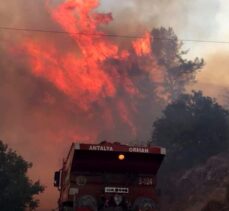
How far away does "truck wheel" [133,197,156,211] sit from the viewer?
→ 1382 cm

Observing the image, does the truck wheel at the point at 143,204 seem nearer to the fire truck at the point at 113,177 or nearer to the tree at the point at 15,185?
the fire truck at the point at 113,177

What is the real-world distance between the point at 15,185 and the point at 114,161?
31.8 metres

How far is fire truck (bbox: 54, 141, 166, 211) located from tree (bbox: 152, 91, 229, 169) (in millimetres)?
45071

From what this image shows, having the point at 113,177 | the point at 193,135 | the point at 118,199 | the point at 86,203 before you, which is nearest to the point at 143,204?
the point at 118,199

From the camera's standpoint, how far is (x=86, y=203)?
13.4 m

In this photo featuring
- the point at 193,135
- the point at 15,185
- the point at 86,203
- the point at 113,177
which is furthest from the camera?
the point at 193,135

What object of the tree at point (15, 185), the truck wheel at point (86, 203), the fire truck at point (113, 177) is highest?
the tree at point (15, 185)

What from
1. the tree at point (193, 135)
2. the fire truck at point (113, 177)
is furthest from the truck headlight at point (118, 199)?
the tree at point (193, 135)

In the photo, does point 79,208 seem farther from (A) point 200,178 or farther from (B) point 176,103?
(B) point 176,103

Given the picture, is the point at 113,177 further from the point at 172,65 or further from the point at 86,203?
the point at 172,65

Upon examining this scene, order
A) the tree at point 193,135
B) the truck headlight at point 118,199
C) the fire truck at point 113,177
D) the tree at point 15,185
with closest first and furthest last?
the fire truck at point 113,177 < the truck headlight at point 118,199 < the tree at point 15,185 < the tree at point 193,135

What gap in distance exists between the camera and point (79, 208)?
1334 centimetres

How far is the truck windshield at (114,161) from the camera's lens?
44.8 feet

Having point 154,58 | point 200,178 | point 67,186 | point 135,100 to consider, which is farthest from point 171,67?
point 67,186
